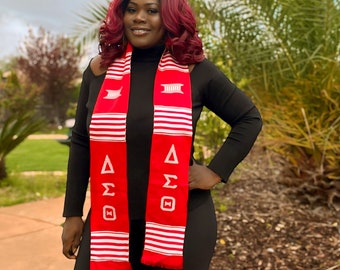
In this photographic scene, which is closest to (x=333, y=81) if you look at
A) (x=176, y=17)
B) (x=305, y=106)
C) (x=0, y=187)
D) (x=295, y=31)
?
(x=305, y=106)

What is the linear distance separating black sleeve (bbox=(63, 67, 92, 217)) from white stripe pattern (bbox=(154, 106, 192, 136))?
0.33m

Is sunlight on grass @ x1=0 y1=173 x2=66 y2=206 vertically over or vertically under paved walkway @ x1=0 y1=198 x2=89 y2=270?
under

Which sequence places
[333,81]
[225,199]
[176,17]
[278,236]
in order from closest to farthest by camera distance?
[176,17]
[278,236]
[333,81]
[225,199]

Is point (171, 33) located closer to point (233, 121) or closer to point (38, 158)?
point (233, 121)

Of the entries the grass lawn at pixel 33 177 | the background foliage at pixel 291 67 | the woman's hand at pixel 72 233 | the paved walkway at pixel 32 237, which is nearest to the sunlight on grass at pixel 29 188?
the grass lawn at pixel 33 177

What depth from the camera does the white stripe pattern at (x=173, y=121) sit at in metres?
1.57

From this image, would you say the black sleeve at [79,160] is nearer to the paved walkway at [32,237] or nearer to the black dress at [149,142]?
the black dress at [149,142]

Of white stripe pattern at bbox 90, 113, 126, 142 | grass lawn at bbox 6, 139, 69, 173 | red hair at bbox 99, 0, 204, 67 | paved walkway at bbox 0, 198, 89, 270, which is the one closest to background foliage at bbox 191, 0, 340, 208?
paved walkway at bbox 0, 198, 89, 270

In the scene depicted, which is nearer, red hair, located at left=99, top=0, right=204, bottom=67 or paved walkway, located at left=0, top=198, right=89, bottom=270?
red hair, located at left=99, top=0, right=204, bottom=67

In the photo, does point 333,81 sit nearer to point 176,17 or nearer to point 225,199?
point 225,199

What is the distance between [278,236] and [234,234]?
347 millimetres

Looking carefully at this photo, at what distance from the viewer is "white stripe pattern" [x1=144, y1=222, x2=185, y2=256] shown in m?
1.62

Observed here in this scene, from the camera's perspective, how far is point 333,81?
4.08 meters

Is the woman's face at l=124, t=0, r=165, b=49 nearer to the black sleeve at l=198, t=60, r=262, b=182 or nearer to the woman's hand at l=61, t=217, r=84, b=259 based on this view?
the black sleeve at l=198, t=60, r=262, b=182
